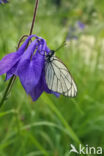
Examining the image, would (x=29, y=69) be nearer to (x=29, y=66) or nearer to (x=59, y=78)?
(x=29, y=66)

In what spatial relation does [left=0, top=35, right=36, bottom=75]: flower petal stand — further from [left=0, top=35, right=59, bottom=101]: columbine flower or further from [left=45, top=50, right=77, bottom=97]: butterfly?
[left=45, top=50, right=77, bottom=97]: butterfly

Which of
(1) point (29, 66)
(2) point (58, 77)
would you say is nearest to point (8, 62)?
(1) point (29, 66)

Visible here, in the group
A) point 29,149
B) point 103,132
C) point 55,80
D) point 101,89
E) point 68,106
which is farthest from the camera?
point 101,89

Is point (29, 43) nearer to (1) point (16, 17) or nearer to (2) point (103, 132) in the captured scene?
(2) point (103, 132)

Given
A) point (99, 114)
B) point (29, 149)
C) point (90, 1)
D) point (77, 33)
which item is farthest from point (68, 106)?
point (90, 1)

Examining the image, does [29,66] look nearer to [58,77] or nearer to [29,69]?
[29,69]

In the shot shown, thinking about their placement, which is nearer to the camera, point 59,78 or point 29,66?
point 29,66
